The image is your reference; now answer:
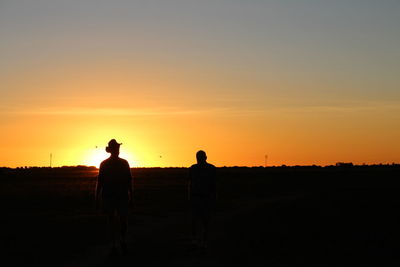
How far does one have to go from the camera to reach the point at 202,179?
16.7 metres

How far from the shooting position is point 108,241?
1891 centimetres

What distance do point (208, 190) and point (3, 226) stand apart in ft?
33.5

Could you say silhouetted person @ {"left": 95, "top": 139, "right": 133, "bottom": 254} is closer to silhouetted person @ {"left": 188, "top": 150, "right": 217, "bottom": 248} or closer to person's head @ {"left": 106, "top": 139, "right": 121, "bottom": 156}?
person's head @ {"left": 106, "top": 139, "right": 121, "bottom": 156}

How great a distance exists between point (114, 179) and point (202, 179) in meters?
2.05

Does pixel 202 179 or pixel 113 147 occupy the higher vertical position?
pixel 113 147

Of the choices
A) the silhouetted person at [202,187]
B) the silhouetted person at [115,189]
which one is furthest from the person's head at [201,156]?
the silhouetted person at [115,189]

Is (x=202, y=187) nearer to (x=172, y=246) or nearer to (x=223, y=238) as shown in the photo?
(x=172, y=246)

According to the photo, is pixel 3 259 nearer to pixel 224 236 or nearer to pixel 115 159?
pixel 115 159

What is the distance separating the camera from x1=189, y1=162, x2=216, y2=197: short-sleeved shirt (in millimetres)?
16734

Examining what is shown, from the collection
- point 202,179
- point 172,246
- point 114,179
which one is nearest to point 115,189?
point 114,179

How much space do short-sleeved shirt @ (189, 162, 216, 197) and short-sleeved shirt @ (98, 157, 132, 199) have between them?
1.61 metres

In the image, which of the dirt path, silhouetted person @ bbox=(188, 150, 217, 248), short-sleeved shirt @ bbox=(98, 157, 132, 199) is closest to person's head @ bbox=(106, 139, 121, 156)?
short-sleeved shirt @ bbox=(98, 157, 132, 199)

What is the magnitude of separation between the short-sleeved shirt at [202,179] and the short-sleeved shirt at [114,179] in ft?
5.30

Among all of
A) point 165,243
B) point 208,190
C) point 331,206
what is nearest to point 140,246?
point 165,243
